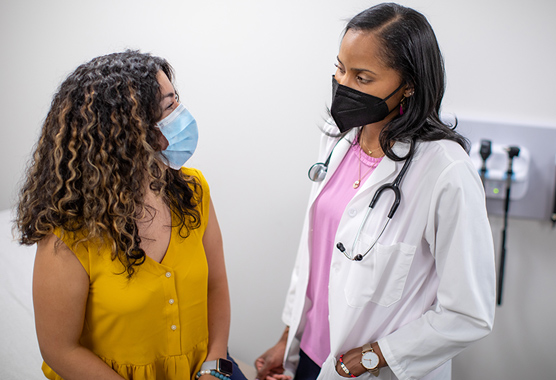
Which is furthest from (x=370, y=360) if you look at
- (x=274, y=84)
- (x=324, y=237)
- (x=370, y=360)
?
(x=274, y=84)

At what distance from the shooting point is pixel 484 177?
57.9 inches

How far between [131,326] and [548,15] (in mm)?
1592

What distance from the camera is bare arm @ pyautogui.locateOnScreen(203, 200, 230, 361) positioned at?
4.10 feet

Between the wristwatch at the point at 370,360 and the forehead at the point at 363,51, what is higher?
the forehead at the point at 363,51

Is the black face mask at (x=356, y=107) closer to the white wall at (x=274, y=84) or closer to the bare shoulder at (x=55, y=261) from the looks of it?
the white wall at (x=274, y=84)

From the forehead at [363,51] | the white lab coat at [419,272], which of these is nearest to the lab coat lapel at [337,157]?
the white lab coat at [419,272]

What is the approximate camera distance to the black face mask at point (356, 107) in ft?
3.53

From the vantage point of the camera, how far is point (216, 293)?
1303 millimetres

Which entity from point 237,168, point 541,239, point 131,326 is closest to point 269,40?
point 237,168

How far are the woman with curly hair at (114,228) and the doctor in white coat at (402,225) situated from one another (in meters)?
0.40

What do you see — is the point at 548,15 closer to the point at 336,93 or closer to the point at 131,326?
the point at 336,93

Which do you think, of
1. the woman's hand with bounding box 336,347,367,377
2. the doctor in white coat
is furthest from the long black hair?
the woman's hand with bounding box 336,347,367,377

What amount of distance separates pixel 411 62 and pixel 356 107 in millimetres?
167

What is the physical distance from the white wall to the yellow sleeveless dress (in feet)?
1.88
